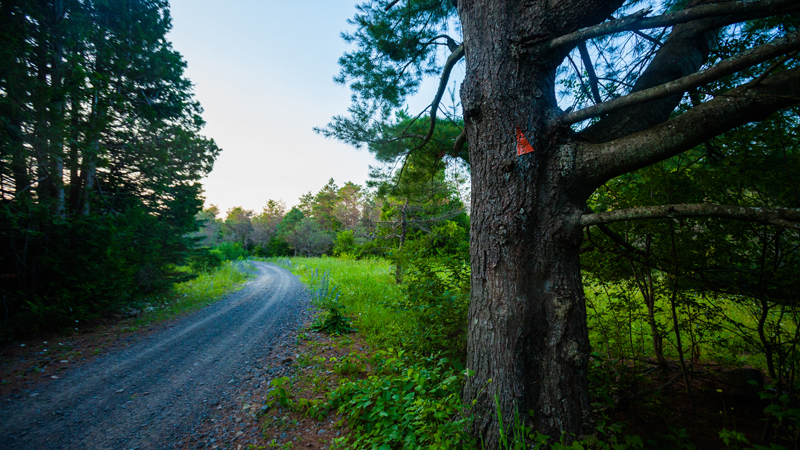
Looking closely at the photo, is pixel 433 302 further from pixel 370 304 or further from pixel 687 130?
pixel 370 304

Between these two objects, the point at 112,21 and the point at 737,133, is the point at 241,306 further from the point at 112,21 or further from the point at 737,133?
the point at 737,133

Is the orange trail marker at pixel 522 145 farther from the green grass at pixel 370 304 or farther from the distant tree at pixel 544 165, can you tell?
the green grass at pixel 370 304

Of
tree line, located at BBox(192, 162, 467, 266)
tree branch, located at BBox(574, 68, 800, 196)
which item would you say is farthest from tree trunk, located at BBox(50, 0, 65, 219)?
tree branch, located at BBox(574, 68, 800, 196)

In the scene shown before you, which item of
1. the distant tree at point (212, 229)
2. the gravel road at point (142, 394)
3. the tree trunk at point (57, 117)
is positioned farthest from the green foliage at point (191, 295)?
the distant tree at point (212, 229)

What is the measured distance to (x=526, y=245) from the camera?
1902mm

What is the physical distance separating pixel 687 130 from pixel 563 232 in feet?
2.67

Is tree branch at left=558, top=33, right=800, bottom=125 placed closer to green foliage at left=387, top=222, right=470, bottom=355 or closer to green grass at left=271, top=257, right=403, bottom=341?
green foliage at left=387, top=222, right=470, bottom=355

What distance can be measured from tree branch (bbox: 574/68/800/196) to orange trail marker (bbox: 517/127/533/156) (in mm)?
318

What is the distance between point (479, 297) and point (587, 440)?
39.2 inches

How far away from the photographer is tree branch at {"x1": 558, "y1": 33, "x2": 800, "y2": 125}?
123cm

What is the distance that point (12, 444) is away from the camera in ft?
7.41

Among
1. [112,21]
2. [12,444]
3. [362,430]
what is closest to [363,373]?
[362,430]

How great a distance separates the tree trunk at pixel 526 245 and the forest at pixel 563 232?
13 mm

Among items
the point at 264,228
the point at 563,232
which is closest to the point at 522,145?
the point at 563,232
